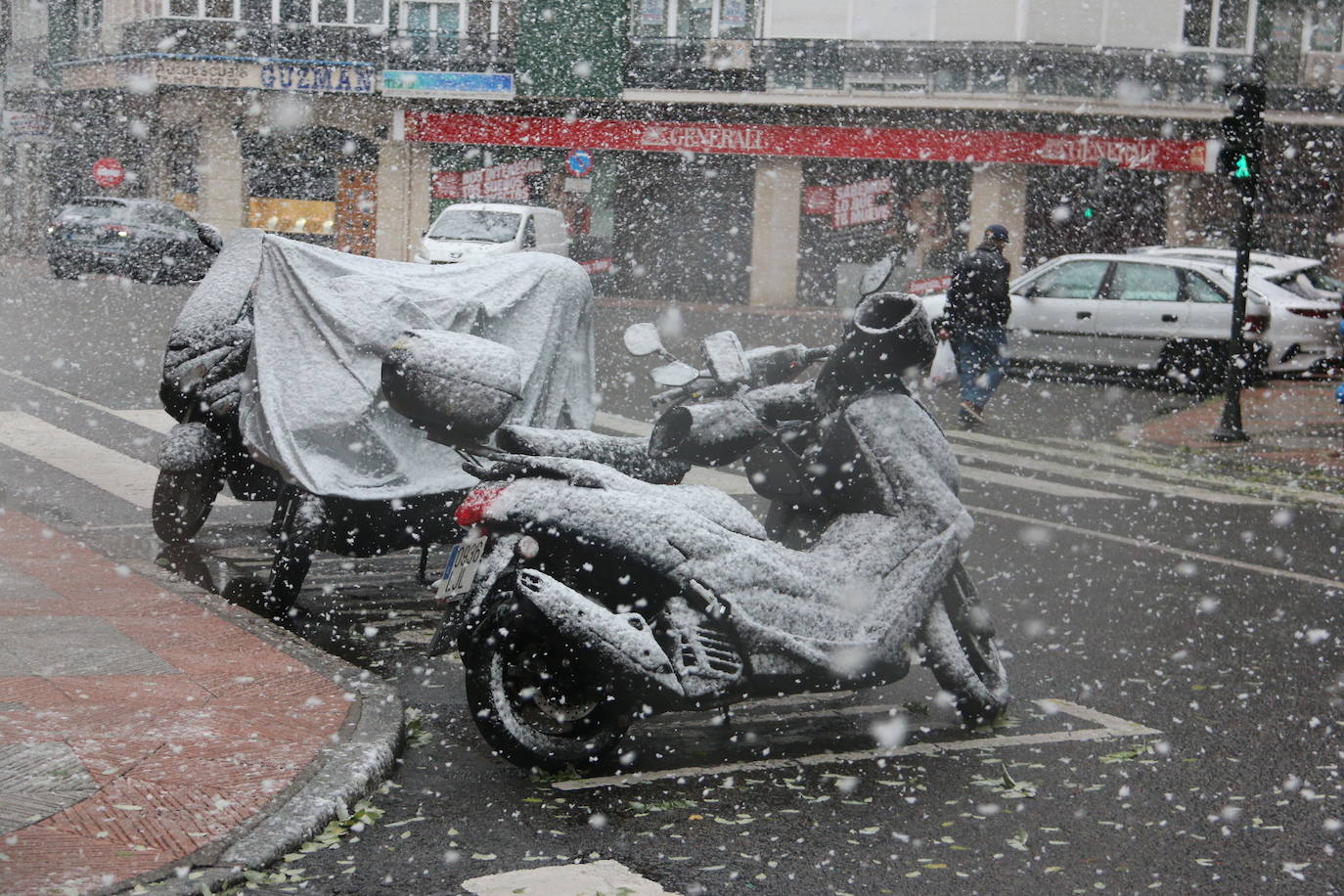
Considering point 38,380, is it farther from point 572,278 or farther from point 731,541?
point 731,541

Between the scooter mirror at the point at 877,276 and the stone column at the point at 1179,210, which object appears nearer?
the scooter mirror at the point at 877,276

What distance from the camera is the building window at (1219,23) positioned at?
34.7 meters

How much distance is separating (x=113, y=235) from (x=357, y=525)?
2616 centimetres

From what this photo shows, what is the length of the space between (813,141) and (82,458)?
26.7 m

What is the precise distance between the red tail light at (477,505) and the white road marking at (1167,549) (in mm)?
4931

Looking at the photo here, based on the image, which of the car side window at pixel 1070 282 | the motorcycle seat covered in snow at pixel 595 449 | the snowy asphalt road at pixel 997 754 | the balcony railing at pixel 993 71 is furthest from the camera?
the balcony railing at pixel 993 71

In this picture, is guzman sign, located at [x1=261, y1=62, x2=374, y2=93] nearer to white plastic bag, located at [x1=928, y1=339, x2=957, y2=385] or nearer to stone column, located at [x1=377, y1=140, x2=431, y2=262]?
stone column, located at [x1=377, y1=140, x2=431, y2=262]

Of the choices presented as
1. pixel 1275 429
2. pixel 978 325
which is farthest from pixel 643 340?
pixel 1275 429

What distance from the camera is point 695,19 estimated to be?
1443 inches

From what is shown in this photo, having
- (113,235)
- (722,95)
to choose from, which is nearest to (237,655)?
(113,235)

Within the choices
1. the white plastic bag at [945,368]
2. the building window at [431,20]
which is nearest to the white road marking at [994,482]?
the white plastic bag at [945,368]

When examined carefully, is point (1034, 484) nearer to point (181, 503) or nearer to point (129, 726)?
point (181, 503)

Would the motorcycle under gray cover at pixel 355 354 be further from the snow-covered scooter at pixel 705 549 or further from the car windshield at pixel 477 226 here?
the car windshield at pixel 477 226

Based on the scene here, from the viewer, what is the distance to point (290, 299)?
6805 millimetres
